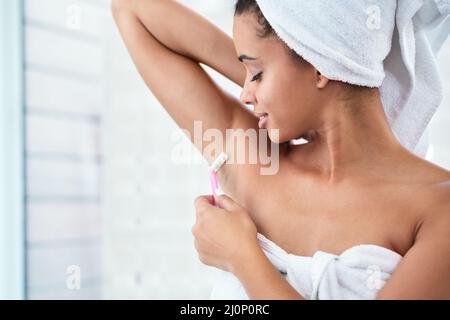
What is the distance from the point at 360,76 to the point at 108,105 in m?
1.11

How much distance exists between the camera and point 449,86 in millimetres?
1287

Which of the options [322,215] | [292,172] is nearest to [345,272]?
[322,215]

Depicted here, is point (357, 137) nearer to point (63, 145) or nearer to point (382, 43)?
point (382, 43)

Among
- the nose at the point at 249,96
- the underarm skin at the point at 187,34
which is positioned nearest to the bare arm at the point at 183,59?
the underarm skin at the point at 187,34

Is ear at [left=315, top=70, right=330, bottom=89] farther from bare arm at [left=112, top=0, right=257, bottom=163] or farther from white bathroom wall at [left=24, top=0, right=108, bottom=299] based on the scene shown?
white bathroom wall at [left=24, top=0, right=108, bottom=299]

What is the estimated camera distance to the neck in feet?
3.01

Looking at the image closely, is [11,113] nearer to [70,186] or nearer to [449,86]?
[70,186]

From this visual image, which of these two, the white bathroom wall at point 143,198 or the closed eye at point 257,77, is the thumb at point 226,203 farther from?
the white bathroom wall at point 143,198

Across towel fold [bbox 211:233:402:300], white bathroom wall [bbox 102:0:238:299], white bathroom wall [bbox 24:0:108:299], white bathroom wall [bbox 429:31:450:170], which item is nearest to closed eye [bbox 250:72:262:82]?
towel fold [bbox 211:233:402:300]

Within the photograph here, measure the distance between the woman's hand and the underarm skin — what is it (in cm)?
25

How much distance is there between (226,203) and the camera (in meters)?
0.93

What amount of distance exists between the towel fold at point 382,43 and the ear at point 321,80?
20 millimetres

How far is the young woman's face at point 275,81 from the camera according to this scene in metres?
0.87

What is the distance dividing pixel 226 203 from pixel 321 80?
249 millimetres
